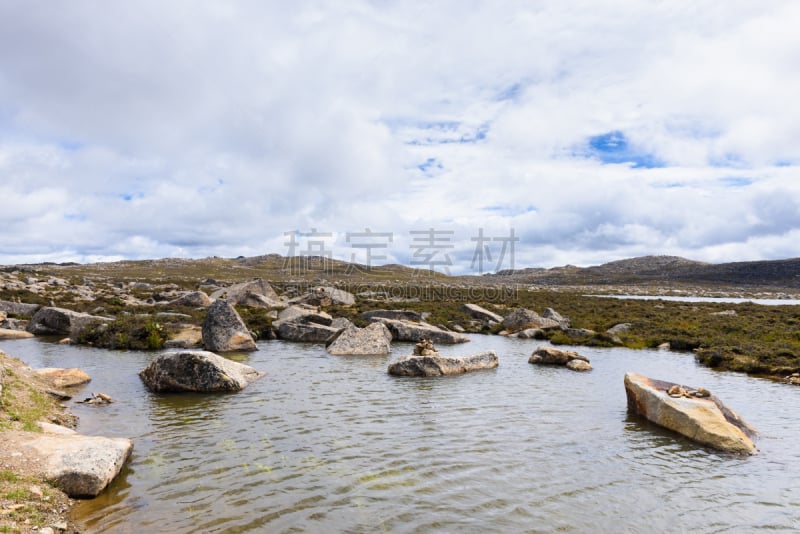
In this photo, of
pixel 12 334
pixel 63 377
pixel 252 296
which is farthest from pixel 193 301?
pixel 63 377

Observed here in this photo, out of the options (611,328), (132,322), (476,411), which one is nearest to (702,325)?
(611,328)

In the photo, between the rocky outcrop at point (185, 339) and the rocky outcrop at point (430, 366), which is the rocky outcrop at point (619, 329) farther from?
the rocky outcrop at point (185, 339)

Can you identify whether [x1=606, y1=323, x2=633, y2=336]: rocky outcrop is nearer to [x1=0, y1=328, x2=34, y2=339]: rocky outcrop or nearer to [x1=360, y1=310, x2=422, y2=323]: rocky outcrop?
[x1=360, y1=310, x2=422, y2=323]: rocky outcrop

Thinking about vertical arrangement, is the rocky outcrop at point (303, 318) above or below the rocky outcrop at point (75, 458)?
above

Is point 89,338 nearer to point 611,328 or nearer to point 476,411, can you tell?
point 476,411

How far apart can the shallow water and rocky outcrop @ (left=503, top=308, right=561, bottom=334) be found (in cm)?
1950

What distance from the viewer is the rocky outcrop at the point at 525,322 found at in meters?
39.4

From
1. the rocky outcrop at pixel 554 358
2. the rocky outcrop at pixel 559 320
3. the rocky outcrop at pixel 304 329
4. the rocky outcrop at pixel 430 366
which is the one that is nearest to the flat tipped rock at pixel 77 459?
the rocky outcrop at pixel 430 366

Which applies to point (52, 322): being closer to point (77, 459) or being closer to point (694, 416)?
point (77, 459)

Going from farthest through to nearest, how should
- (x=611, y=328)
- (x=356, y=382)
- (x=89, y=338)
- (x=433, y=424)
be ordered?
(x=611, y=328), (x=89, y=338), (x=356, y=382), (x=433, y=424)

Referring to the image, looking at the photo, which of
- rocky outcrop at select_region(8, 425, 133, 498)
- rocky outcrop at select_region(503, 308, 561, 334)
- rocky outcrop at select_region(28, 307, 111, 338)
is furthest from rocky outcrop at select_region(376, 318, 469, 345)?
rocky outcrop at select_region(8, 425, 133, 498)

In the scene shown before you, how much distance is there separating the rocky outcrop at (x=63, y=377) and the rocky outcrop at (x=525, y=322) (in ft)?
100.0

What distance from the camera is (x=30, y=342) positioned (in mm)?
28812

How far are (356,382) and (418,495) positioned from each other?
35.6ft
